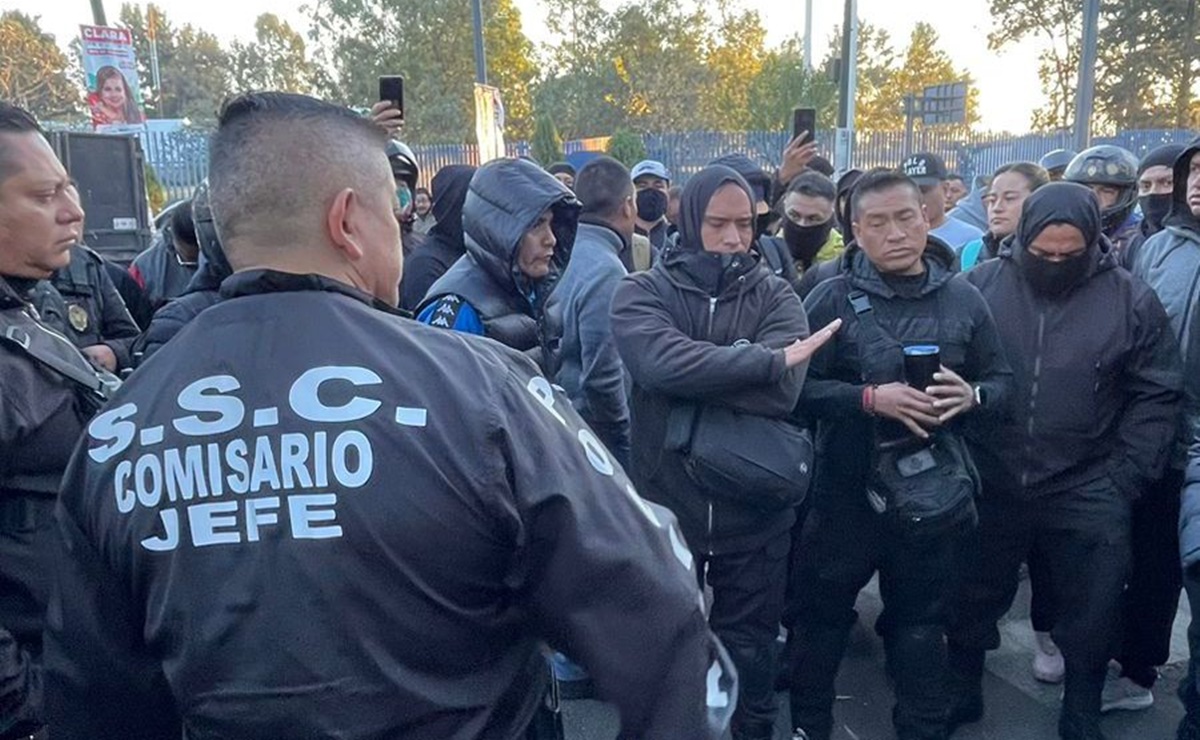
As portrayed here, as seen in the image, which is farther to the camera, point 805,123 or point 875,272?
point 805,123

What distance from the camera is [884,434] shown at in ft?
10.1

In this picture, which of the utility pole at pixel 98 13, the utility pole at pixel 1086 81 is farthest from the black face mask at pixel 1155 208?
the utility pole at pixel 98 13

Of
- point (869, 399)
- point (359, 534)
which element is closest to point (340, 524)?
point (359, 534)

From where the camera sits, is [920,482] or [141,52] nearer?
[920,482]

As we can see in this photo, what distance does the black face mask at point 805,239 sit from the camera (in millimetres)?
4820

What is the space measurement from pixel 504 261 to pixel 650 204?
4325mm

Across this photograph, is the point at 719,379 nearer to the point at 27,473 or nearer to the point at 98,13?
the point at 27,473

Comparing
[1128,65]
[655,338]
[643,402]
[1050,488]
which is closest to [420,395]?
[655,338]

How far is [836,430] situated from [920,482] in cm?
42

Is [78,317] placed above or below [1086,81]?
below

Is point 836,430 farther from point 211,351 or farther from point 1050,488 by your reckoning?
point 211,351

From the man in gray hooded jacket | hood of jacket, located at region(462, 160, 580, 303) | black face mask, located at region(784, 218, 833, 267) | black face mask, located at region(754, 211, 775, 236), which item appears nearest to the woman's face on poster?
black face mask, located at region(754, 211, 775, 236)

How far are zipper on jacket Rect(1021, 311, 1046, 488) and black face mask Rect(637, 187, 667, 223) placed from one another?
13.2 feet

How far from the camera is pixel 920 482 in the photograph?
2939mm
